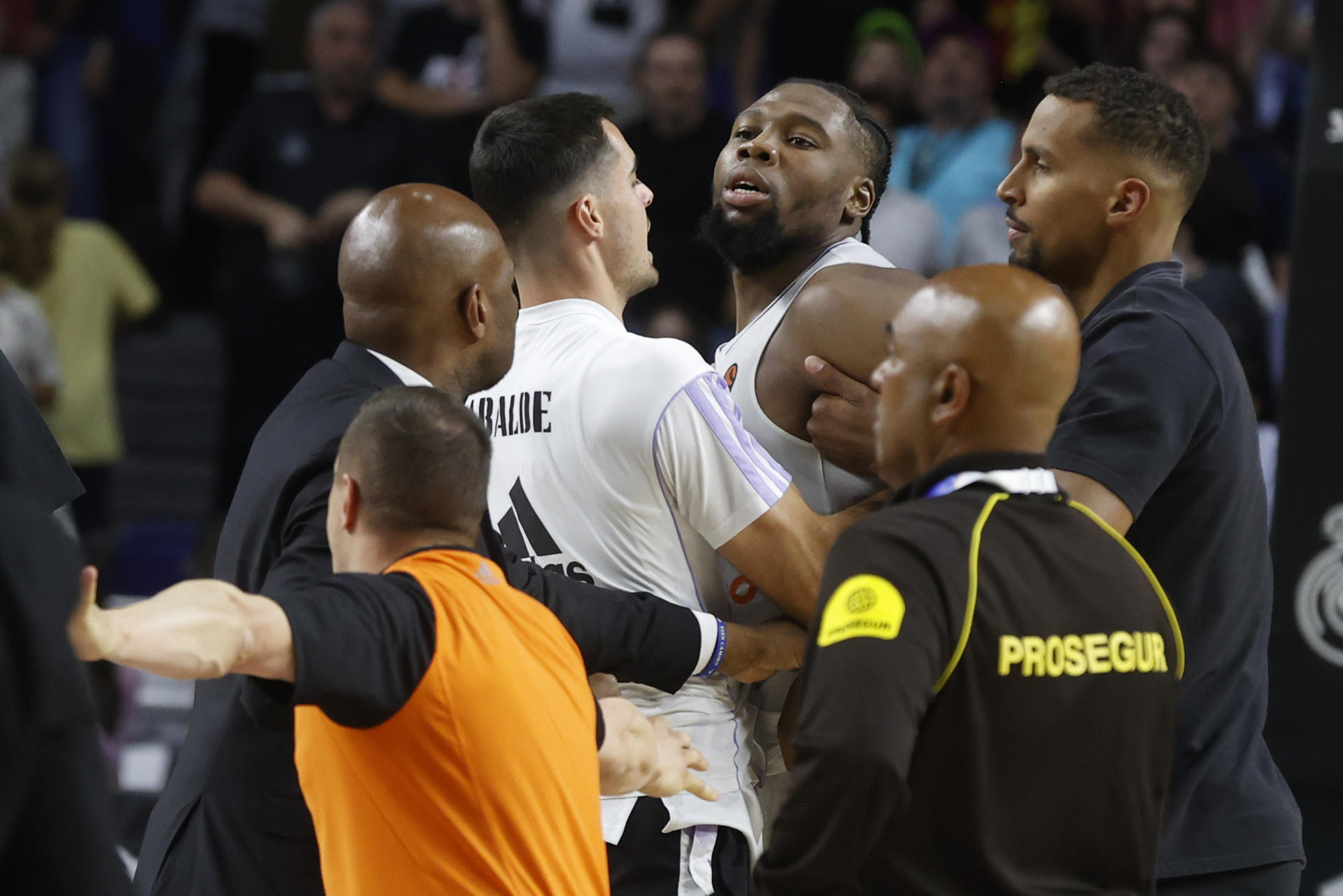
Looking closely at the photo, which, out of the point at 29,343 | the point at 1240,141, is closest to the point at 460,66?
the point at 29,343

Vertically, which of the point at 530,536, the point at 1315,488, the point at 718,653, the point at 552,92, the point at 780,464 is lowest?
the point at 1315,488

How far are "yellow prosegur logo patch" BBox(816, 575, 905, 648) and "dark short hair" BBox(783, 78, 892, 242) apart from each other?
1615 mm

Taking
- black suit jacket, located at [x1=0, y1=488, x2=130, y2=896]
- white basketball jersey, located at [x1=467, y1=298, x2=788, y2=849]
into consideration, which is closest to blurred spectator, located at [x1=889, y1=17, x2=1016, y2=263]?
white basketball jersey, located at [x1=467, y1=298, x2=788, y2=849]

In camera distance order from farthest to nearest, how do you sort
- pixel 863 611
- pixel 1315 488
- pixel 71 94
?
pixel 71 94
pixel 1315 488
pixel 863 611

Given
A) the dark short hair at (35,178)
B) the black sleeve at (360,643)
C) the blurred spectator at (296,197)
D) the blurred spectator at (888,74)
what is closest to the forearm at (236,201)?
the blurred spectator at (296,197)

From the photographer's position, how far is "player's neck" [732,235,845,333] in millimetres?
3557

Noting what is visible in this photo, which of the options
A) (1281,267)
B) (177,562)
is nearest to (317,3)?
(177,562)

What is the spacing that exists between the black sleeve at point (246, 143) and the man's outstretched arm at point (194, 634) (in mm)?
6175

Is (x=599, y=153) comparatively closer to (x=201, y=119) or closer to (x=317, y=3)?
(x=317, y=3)

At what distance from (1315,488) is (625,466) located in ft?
7.48

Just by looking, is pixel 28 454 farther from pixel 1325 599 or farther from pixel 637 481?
pixel 1325 599

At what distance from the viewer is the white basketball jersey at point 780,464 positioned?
336cm

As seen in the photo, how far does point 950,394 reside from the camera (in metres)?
2.31

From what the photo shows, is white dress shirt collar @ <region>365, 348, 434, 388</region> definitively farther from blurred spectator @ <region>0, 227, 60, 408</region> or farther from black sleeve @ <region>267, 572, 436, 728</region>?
blurred spectator @ <region>0, 227, 60, 408</region>
